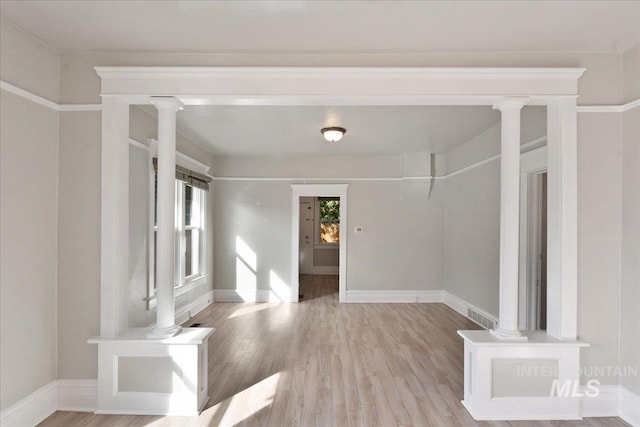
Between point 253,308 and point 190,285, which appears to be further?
point 253,308

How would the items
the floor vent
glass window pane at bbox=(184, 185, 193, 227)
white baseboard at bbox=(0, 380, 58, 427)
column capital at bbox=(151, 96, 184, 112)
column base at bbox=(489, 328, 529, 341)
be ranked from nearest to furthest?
white baseboard at bbox=(0, 380, 58, 427)
column base at bbox=(489, 328, 529, 341)
column capital at bbox=(151, 96, 184, 112)
the floor vent
glass window pane at bbox=(184, 185, 193, 227)

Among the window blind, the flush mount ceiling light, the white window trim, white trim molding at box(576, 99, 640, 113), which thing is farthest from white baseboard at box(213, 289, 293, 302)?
white trim molding at box(576, 99, 640, 113)

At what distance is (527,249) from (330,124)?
270 cm

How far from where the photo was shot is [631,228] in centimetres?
267

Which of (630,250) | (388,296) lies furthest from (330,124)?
(388,296)

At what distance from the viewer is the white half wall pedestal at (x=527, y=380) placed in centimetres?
263

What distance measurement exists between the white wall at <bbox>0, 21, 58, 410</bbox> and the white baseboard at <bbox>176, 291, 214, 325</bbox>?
2315 millimetres

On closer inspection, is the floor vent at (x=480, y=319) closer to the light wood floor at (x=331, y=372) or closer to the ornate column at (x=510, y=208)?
the light wood floor at (x=331, y=372)

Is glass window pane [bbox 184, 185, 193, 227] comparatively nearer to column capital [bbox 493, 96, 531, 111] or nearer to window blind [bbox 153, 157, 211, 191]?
window blind [bbox 153, 157, 211, 191]

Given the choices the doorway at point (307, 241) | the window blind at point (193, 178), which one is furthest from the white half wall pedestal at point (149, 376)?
the doorway at point (307, 241)

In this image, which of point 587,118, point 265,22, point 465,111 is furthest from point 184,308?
point 587,118

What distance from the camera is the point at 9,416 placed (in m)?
2.36

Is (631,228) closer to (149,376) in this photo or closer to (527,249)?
(527,249)

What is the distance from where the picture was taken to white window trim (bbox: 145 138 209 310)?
12.9 ft
